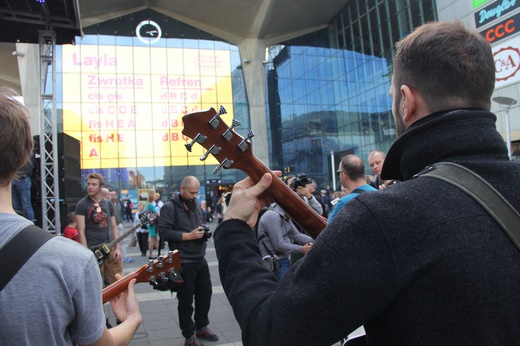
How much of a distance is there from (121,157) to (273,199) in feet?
82.5

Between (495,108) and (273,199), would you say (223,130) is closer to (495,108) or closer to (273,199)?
(273,199)

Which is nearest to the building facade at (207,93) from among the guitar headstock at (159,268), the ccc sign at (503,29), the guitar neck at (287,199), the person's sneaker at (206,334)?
the ccc sign at (503,29)

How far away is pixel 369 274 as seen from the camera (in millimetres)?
812

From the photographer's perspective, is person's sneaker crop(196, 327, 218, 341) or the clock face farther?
the clock face

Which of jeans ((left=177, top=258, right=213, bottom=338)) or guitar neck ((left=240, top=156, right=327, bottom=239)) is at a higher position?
guitar neck ((left=240, top=156, right=327, bottom=239))

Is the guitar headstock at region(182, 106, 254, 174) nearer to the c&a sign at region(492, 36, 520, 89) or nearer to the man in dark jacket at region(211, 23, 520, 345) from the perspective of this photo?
the man in dark jacket at region(211, 23, 520, 345)

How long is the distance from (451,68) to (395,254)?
505mm

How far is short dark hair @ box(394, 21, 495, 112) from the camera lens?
97 cm

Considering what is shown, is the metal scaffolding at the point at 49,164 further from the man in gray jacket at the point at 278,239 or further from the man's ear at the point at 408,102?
the man's ear at the point at 408,102

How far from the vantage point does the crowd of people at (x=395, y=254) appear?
0.82 m

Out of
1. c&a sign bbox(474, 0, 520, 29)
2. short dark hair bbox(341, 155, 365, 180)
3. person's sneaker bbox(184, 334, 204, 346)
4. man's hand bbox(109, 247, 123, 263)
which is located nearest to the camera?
short dark hair bbox(341, 155, 365, 180)

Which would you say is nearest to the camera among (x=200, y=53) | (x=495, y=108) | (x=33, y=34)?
(x=33, y=34)

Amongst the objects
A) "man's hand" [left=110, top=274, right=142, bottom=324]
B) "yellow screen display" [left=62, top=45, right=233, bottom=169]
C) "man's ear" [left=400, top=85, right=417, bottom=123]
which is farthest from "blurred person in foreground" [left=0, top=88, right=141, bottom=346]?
"yellow screen display" [left=62, top=45, right=233, bottom=169]

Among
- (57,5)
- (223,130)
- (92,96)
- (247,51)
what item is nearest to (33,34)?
(57,5)
